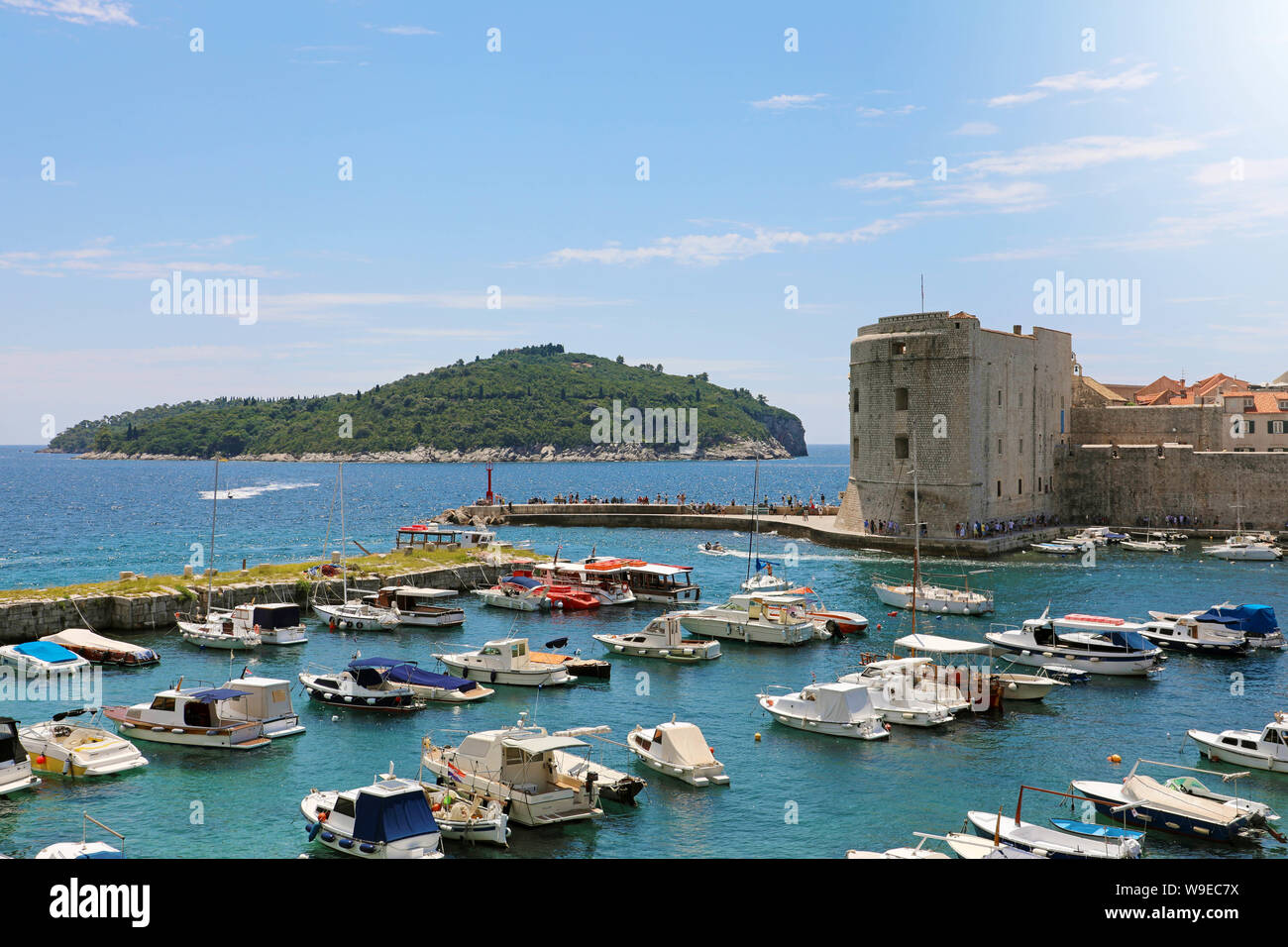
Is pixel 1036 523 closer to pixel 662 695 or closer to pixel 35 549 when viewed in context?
pixel 662 695

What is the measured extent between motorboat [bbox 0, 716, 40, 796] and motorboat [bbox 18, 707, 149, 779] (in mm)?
747

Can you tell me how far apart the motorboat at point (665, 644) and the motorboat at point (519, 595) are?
29.3 feet

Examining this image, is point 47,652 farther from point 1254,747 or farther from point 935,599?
point 1254,747

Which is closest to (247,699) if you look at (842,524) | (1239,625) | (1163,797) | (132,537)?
(1163,797)

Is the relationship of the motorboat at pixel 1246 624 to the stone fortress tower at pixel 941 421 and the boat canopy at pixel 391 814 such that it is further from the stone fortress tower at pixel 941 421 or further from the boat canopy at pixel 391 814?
the boat canopy at pixel 391 814

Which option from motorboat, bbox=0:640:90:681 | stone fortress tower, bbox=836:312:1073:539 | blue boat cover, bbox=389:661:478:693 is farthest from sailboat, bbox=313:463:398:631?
stone fortress tower, bbox=836:312:1073:539

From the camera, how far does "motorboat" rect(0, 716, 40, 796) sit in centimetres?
2022

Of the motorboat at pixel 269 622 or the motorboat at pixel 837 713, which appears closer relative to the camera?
the motorboat at pixel 837 713

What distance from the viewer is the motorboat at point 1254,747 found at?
2267cm

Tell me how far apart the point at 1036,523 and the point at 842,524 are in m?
13.6

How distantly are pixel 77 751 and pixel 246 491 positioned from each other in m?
127

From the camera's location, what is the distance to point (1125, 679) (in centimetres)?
3159

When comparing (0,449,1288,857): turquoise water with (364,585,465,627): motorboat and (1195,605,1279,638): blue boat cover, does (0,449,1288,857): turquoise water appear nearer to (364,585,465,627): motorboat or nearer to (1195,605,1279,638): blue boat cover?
(1195,605,1279,638): blue boat cover

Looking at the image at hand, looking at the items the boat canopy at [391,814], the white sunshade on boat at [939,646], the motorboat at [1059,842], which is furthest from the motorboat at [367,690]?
the motorboat at [1059,842]
